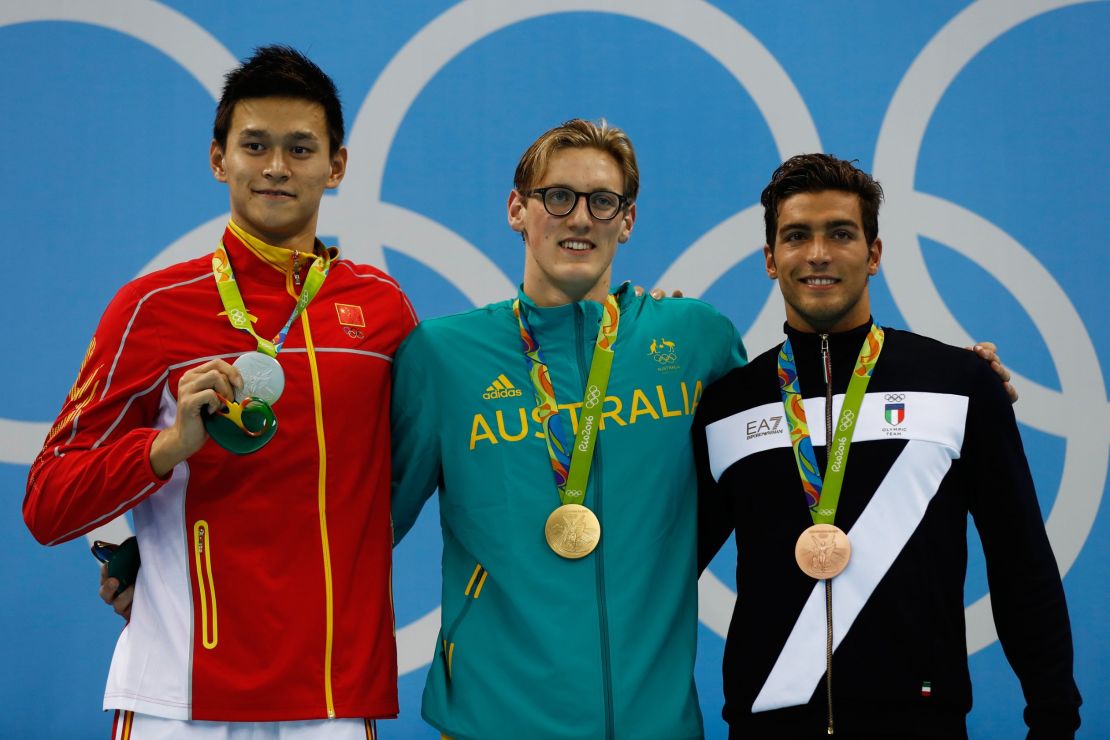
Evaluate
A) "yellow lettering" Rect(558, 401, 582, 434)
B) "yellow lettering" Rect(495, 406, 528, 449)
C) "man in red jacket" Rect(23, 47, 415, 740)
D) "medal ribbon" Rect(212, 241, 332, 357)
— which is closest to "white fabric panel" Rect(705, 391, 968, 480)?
"yellow lettering" Rect(558, 401, 582, 434)

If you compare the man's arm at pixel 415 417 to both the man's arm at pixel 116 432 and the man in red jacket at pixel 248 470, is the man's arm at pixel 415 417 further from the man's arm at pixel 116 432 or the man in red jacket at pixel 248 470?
the man's arm at pixel 116 432

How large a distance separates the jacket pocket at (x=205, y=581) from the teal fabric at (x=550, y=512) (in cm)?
53

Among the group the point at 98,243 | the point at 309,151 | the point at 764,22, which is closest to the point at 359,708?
the point at 309,151

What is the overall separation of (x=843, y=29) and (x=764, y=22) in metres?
0.34

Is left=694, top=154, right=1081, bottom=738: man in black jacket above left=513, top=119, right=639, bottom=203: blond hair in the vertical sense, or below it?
below

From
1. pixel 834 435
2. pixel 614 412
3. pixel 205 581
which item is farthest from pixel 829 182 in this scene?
pixel 205 581

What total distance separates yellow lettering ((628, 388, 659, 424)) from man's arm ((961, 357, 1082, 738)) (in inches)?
28.7

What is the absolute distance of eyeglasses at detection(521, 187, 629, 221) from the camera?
9.35 ft

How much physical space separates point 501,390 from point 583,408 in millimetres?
218

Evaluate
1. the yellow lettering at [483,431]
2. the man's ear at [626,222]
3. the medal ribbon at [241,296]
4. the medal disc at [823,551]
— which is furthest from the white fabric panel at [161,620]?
the medal disc at [823,551]

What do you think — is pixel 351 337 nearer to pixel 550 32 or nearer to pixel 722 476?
pixel 722 476

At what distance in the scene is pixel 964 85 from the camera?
15.9 feet

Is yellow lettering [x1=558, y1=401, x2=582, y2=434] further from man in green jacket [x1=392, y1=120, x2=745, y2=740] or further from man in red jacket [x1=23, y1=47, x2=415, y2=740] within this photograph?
man in red jacket [x1=23, y1=47, x2=415, y2=740]

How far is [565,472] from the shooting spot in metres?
2.70
